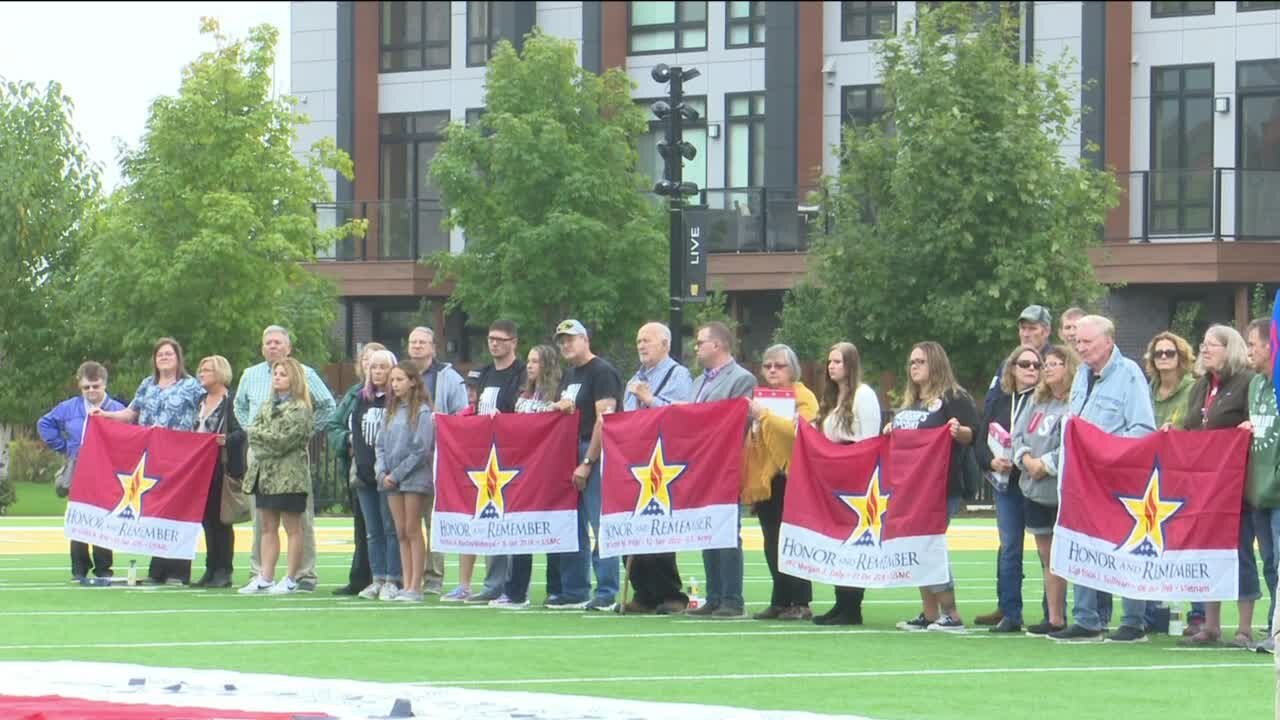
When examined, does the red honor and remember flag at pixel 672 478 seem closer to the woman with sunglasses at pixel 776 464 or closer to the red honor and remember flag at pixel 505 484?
the woman with sunglasses at pixel 776 464

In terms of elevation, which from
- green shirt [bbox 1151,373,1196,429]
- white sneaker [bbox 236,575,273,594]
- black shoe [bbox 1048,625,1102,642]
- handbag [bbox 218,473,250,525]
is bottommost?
white sneaker [bbox 236,575,273,594]

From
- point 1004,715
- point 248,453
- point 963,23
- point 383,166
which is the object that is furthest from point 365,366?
point 383,166

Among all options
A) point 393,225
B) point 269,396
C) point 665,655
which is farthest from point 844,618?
point 393,225

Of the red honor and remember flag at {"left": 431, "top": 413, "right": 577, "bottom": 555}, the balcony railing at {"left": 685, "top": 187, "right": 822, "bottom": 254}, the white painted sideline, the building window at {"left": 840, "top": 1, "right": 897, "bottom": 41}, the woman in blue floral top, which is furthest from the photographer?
the building window at {"left": 840, "top": 1, "right": 897, "bottom": 41}

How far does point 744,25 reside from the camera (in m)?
46.8

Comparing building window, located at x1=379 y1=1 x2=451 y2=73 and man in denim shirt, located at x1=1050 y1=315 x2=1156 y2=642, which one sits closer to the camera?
man in denim shirt, located at x1=1050 y1=315 x2=1156 y2=642

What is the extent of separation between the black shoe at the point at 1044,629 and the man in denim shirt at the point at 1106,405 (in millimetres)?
168

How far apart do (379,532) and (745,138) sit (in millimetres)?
29186

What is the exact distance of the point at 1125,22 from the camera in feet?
141

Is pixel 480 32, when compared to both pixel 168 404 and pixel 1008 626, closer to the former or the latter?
pixel 168 404

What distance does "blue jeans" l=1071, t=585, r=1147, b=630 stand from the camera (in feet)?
A: 48.9

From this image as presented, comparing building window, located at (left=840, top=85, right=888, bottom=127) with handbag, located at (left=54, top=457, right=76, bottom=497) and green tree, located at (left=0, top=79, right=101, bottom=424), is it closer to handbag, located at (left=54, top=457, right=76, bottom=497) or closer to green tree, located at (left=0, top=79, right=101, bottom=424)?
green tree, located at (left=0, top=79, right=101, bottom=424)

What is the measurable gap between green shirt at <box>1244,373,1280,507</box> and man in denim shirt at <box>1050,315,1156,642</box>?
758 mm

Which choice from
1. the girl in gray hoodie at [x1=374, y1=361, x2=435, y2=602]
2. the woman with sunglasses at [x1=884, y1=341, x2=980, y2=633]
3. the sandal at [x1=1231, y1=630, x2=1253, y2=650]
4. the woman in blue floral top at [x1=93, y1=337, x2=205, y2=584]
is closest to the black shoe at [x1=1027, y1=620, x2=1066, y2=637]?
the woman with sunglasses at [x1=884, y1=341, x2=980, y2=633]
